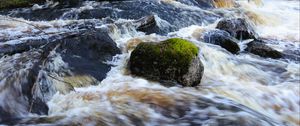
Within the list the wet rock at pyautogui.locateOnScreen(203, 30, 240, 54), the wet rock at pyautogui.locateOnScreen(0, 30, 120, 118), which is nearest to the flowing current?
the wet rock at pyautogui.locateOnScreen(0, 30, 120, 118)

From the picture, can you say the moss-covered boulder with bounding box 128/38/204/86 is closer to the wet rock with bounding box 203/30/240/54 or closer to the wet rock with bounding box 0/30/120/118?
the wet rock with bounding box 0/30/120/118

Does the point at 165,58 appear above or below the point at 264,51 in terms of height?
above

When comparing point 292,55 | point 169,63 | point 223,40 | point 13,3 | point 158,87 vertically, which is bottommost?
point 292,55

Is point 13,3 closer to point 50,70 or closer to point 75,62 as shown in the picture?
point 75,62

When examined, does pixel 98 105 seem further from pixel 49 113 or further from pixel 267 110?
pixel 267 110

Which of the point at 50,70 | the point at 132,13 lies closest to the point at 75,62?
the point at 50,70

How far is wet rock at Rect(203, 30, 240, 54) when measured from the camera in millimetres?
10328

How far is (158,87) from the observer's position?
703 cm

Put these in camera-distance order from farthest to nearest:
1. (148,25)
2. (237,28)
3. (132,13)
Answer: (132,13), (237,28), (148,25)

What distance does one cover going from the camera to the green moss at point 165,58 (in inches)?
285

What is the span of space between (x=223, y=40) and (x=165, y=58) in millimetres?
3464

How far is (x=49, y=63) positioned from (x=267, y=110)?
3.55m

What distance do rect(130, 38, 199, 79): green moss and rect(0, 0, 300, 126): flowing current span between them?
0.81 feet

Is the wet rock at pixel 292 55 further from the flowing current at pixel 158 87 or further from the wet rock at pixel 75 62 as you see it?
the wet rock at pixel 75 62
